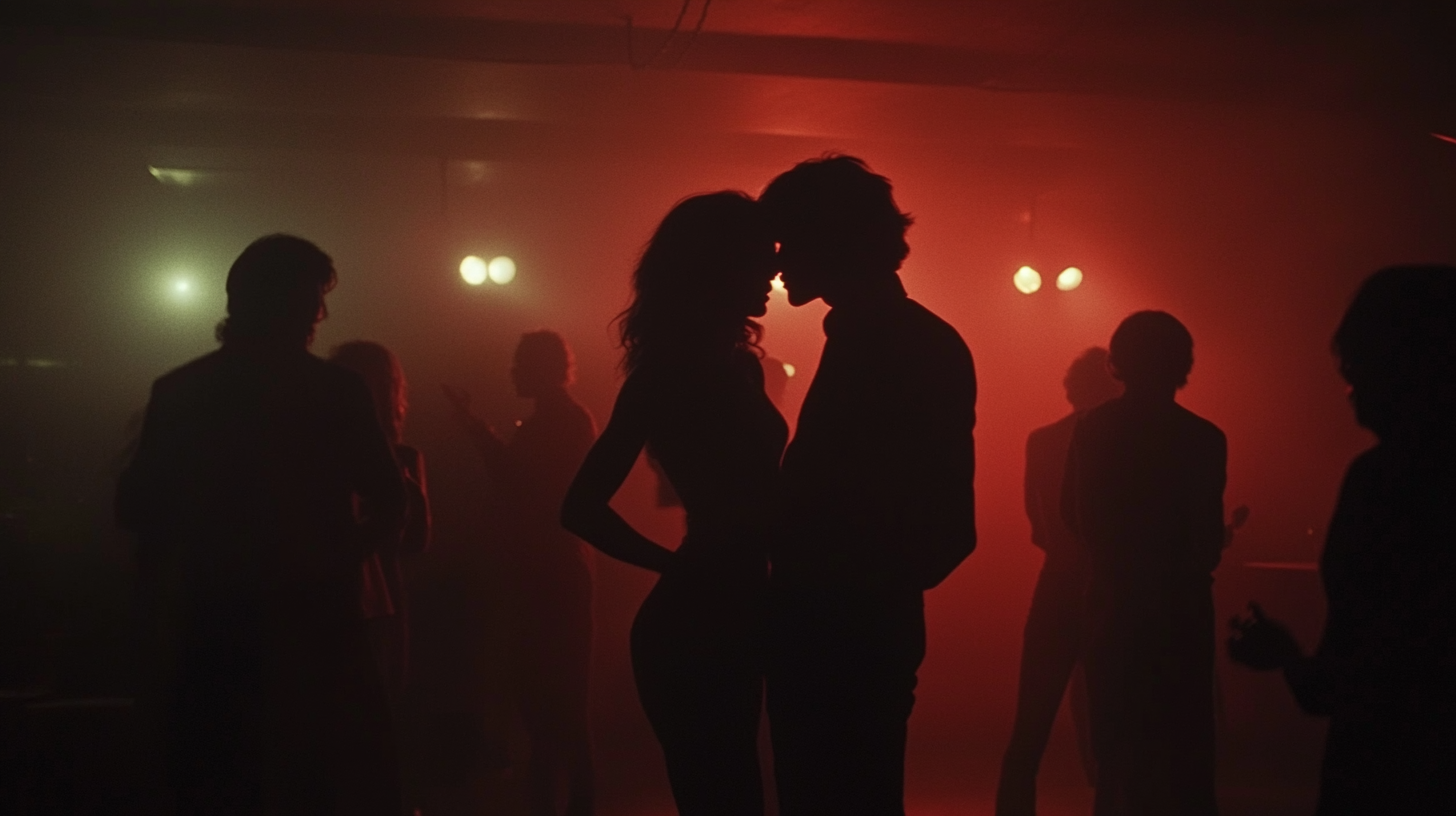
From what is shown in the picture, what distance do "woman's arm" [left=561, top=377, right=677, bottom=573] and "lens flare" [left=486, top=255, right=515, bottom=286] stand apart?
223 inches

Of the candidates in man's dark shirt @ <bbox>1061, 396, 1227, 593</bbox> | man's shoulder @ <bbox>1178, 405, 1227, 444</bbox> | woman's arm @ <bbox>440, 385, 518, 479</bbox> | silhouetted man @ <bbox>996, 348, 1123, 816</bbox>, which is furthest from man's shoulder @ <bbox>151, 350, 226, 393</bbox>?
silhouetted man @ <bbox>996, 348, 1123, 816</bbox>

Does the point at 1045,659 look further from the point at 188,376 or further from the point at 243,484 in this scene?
the point at 188,376

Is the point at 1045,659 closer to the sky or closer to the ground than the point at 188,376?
closer to the ground

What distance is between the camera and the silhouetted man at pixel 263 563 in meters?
2.24

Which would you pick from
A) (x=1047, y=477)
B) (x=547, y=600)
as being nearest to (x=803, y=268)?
(x=547, y=600)

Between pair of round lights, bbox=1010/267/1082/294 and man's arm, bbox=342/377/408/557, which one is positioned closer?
man's arm, bbox=342/377/408/557

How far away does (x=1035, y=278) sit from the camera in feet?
24.7

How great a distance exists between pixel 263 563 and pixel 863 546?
4.20 ft

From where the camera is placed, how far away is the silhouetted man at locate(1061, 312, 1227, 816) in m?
3.45

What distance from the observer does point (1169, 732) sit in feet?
11.5

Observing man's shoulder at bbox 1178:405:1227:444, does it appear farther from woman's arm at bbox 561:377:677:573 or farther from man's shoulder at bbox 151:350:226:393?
man's shoulder at bbox 151:350:226:393

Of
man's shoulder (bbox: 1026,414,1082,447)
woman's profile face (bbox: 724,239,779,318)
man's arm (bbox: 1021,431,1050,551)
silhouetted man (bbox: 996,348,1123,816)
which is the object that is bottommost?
silhouetted man (bbox: 996,348,1123,816)

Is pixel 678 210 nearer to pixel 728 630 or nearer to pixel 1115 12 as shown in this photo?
pixel 728 630

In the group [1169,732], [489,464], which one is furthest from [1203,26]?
[489,464]
